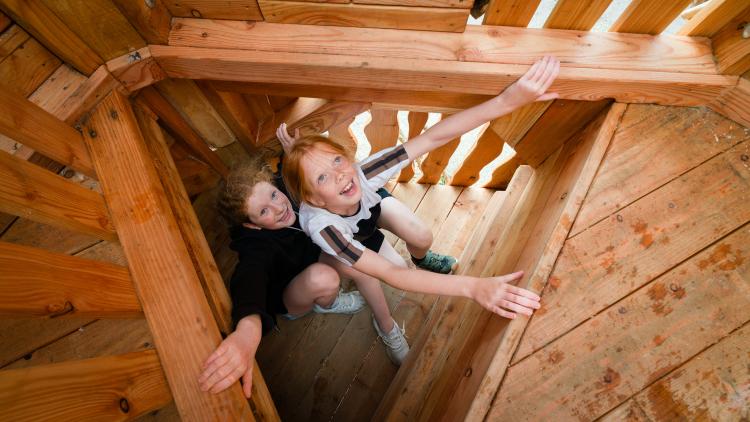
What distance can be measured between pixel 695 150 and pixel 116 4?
6.02 ft

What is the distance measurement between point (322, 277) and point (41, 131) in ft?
3.60

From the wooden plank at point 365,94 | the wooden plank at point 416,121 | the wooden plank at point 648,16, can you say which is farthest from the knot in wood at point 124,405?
the wooden plank at point 648,16

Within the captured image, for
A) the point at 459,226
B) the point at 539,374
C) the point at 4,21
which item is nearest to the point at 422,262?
the point at 459,226

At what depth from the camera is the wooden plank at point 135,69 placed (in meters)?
1.12

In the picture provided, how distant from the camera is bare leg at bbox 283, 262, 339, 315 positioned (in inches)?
65.2

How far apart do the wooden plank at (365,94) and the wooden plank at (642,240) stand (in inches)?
27.5

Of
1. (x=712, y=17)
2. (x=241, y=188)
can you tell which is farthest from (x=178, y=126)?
(x=712, y=17)

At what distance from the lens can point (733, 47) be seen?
1054 mm

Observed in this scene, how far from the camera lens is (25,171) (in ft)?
2.68

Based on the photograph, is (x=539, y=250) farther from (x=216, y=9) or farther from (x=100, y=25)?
(x=100, y=25)

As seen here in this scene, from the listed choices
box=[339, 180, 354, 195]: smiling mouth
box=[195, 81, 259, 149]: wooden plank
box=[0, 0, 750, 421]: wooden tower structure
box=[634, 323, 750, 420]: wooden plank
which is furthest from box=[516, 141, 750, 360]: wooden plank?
box=[195, 81, 259, 149]: wooden plank

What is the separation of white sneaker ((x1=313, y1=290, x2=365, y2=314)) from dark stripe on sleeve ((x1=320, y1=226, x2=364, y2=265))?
0.83 metres

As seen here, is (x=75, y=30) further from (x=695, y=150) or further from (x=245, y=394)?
(x=695, y=150)

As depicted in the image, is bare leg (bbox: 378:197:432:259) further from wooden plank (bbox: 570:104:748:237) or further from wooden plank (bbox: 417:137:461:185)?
wooden plank (bbox: 570:104:748:237)
